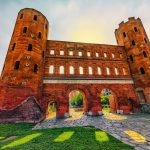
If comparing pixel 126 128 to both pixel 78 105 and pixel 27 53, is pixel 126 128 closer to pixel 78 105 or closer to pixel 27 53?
pixel 27 53

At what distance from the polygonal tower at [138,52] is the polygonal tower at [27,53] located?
1358 centimetres

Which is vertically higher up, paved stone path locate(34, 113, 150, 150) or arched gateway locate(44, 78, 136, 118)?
arched gateway locate(44, 78, 136, 118)

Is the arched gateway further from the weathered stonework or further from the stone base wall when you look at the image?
the stone base wall

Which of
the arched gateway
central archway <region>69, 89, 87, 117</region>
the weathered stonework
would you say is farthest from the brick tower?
central archway <region>69, 89, 87, 117</region>

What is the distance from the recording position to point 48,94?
14953 millimetres

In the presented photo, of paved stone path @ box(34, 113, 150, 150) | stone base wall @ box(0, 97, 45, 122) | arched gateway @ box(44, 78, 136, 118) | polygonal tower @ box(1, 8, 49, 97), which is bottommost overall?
paved stone path @ box(34, 113, 150, 150)

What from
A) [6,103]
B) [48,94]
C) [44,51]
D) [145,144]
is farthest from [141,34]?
[6,103]

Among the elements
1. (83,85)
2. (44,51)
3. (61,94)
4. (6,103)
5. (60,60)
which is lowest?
(6,103)

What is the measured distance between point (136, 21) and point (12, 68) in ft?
68.1

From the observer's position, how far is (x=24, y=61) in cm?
1359

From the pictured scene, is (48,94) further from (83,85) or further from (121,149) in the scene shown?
(121,149)

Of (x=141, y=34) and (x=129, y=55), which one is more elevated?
(x=141, y=34)

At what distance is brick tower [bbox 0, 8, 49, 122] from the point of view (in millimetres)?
12047

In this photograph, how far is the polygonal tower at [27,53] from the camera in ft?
42.2
